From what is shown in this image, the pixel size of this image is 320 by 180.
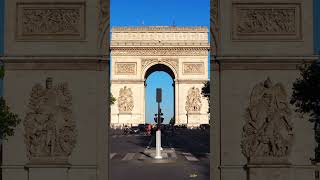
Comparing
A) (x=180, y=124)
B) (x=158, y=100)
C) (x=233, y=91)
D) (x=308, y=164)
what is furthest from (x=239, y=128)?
(x=180, y=124)

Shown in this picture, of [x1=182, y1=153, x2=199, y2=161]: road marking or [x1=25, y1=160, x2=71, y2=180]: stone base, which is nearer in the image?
[x1=25, y1=160, x2=71, y2=180]: stone base

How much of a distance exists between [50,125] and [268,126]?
14.2 ft

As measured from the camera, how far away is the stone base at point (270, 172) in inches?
421

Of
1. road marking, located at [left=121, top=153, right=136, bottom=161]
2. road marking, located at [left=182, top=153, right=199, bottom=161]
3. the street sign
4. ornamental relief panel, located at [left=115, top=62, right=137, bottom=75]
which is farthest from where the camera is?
ornamental relief panel, located at [left=115, top=62, right=137, bottom=75]

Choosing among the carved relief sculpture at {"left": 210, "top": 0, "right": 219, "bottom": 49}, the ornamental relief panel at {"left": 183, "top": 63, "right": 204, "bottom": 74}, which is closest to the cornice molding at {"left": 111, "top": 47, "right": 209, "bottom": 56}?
the ornamental relief panel at {"left": 183, "top": 63, "right": 204, "bottom": 74}

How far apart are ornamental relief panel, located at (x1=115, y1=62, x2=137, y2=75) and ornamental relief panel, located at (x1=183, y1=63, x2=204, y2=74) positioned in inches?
258

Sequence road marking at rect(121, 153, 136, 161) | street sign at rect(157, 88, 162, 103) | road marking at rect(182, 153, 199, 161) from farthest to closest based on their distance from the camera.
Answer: street sign at rect(157, 88, 162, 103) → road marking at rect(121, 153, 136, 161) → road marking at rect(182, 153, 199, 161)

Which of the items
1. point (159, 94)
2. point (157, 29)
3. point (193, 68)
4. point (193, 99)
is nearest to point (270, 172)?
point (159, 94)

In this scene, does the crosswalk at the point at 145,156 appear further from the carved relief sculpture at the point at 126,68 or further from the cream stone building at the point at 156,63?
the carved relief sculpture at the point at 126,68

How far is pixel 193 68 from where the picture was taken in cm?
7094

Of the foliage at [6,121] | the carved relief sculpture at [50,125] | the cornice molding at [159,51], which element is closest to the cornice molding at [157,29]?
the cornice molding at [159,51]

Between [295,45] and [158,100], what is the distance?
15.2 m

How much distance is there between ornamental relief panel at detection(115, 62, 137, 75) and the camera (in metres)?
70.5

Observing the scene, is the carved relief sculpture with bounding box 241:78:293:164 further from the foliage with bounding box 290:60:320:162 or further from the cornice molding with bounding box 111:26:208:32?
the cornice molding with bounding box 111:26:208:32
